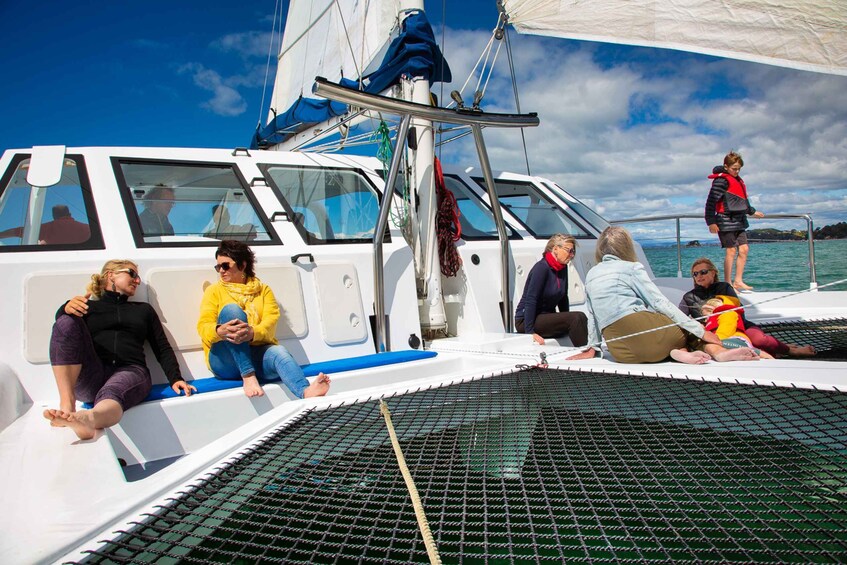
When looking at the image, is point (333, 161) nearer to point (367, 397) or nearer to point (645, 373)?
point (367, 397)

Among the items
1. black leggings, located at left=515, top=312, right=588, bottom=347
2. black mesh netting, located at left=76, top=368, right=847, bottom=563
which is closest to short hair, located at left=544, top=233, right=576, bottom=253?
black leggings, located at left=515, top=312, right=588, bottom=347

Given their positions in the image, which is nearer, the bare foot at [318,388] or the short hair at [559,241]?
the bare foot at [318,388]

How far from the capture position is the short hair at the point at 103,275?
3077mm

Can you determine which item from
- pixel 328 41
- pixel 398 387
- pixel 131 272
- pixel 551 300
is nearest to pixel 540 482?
pixel 398 387

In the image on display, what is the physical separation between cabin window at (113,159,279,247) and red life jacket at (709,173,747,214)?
4600mm

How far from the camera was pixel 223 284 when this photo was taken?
3439mm

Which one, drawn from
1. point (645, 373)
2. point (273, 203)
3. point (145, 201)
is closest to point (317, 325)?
point (273, 203)

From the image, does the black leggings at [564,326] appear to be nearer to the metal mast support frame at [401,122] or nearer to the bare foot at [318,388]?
the metal mast support frame at [401,122]

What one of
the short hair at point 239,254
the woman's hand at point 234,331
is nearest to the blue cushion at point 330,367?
the woman's hand at point 234,331

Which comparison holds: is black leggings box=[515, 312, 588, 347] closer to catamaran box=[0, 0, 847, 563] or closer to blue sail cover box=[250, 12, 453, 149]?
catamaran box=[0, 0, 847, 563]

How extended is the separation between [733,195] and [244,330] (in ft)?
16.9

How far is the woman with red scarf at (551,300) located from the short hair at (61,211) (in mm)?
3337

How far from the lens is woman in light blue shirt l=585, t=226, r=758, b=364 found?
3.17 meters

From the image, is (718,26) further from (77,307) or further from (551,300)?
(77,307)
